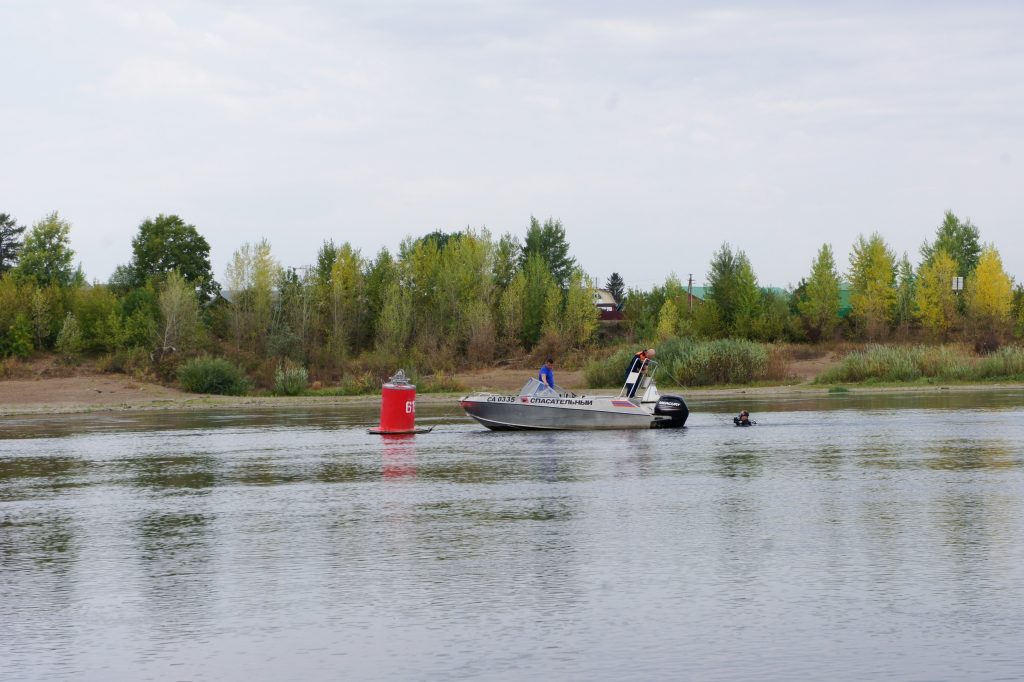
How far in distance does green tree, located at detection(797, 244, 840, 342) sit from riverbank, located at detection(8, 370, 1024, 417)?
23.4 metres

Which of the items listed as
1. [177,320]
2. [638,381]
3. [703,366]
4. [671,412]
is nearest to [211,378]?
[177,320]

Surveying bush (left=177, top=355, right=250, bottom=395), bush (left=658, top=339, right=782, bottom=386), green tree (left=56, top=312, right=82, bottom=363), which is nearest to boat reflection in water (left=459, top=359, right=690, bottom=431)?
bush (left=658, top=339, right=782, bottom=386)

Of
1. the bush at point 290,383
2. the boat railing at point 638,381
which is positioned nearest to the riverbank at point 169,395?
the bush at point 290,383

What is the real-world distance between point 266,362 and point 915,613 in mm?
64002

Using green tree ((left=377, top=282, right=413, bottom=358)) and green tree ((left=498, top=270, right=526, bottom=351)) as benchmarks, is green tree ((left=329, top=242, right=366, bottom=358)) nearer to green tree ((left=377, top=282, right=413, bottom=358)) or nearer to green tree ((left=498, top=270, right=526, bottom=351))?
green tree ((left=377, top=282, right=413, bottom=358))

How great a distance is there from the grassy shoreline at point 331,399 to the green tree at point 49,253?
38863 millimetres

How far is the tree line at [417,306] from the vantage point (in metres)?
71.4

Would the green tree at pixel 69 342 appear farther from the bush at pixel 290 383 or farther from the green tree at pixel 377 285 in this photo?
the green tree at pixel 377 285

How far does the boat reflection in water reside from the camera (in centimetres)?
3622

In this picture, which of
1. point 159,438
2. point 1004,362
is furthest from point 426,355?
point 159,438

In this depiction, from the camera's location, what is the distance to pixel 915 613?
10539 millimetres

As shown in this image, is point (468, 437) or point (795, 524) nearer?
point (795, 524)

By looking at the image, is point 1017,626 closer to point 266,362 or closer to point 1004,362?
point 1004,362

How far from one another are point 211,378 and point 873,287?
5006 cm
